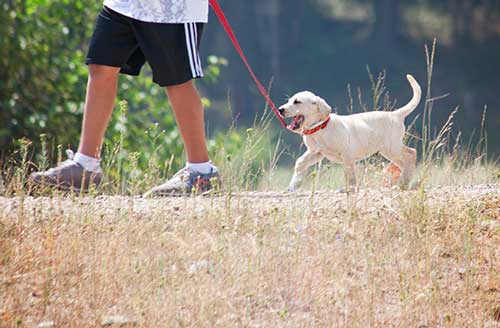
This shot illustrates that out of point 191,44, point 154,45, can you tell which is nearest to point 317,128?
point 191,44

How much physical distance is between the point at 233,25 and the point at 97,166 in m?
21.3

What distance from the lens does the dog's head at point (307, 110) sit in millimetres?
5637

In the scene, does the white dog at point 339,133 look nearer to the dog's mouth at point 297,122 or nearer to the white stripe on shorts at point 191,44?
the dog's mouth at point 297,122

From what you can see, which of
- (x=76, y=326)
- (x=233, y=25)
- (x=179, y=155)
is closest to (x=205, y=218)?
(x=76, y=326)

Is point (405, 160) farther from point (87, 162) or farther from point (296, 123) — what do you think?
point (87, 162)

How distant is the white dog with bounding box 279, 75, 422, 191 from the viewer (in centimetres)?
562

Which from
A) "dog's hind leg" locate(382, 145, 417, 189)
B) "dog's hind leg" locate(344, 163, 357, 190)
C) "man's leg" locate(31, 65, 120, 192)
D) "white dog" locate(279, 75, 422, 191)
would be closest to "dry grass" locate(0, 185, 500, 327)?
"man's leg" locate(31, 65, 120, 192)

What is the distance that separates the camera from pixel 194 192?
16.1 feet

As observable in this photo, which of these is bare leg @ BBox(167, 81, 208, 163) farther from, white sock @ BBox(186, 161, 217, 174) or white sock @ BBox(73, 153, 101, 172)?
white sock @ BBox(73, 153, 101, 172)

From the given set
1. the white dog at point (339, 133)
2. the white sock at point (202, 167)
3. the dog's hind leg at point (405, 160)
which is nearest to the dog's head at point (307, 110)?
the white dog at point (339, 133)

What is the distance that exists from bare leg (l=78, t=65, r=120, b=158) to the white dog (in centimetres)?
106

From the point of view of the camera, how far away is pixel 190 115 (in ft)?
→ 16.3

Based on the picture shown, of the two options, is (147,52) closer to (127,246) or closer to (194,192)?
(194,192)

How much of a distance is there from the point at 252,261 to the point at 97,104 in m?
1.43
